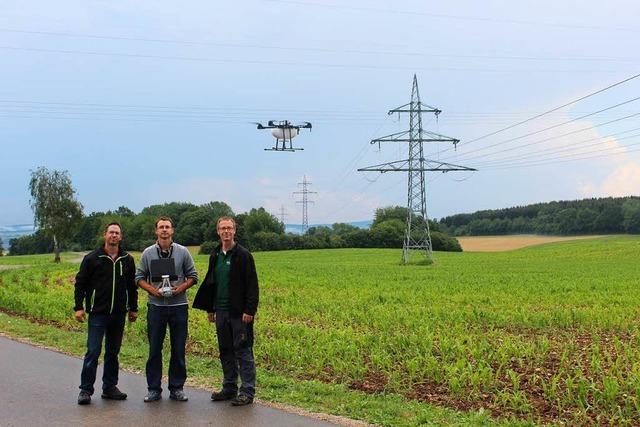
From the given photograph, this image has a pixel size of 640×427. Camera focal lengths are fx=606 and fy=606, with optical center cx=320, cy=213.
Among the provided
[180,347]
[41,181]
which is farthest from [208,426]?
[41,181]

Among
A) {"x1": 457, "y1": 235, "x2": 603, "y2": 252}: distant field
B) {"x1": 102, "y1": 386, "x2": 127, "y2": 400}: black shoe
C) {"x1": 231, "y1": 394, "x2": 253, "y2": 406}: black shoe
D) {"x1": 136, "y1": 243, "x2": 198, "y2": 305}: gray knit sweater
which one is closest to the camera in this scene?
{"x1": 231, "y1": 394, "x2": 253, "y2": 406}: black shoe

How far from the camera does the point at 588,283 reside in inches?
918

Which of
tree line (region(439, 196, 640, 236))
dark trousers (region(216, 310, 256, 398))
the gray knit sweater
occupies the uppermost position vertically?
tree line (region(439, 196, 640, 236))

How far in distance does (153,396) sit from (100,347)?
0.85 meters

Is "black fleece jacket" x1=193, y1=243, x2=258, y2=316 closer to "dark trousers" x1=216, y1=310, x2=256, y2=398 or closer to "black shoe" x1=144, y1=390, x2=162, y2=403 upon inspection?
"dark trousers" x1=216, y1=310, x2=256, y2=398

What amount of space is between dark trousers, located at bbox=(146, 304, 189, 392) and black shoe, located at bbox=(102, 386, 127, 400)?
0.98 feet

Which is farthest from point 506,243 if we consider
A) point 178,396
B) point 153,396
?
point 153,396

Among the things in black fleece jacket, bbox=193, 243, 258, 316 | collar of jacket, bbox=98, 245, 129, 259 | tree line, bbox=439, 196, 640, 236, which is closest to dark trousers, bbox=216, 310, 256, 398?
black fleece jacket, bbox=193, 243, 258, 316

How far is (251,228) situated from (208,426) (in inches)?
4126

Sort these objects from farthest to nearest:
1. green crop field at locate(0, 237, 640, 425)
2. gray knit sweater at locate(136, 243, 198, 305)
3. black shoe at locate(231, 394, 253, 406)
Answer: gray knit sweater at locate(136, 243, 198, 305), black shoe at locate(231, 394, 253, 406), green crop field at locate(0, 237, 640, 425)

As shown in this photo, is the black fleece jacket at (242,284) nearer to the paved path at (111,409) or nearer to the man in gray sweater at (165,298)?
the man in gray sweater at (165,298)

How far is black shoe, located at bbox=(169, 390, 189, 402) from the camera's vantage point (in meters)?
6.62

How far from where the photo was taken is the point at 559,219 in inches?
4156

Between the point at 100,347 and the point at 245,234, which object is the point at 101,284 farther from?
the point at 245,234
